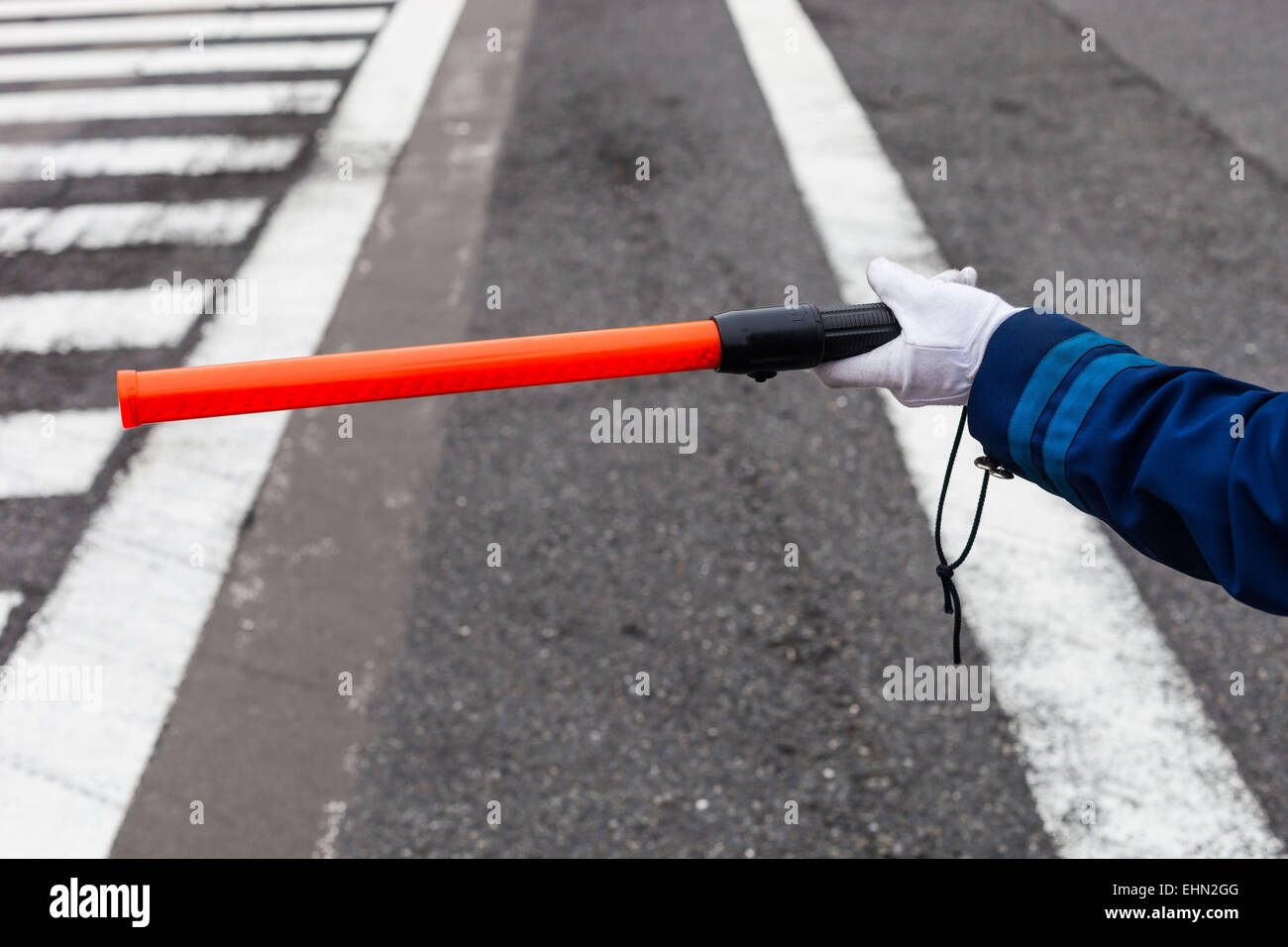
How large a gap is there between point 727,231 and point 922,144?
5.54ft

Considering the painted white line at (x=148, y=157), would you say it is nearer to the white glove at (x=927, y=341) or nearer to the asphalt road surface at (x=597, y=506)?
the asphalt road surface at (x=597, y=506)

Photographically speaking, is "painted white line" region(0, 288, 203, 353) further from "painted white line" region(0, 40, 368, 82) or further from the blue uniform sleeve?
the blue uniform sleeve

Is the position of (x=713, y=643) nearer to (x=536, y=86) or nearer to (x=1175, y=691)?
(x=1175, y=691)

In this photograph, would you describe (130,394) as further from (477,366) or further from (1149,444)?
(1149,444)

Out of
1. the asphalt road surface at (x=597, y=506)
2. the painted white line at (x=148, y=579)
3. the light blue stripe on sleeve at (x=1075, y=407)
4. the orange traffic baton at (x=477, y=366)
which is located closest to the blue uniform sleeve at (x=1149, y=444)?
the light blue stripe on sleeve at (x=1075, y=407)

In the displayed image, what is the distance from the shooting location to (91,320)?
5.66 m

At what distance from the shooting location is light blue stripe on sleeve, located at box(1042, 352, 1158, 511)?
1.96 meters

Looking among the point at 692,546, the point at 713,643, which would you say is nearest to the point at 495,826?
the point at 713,643

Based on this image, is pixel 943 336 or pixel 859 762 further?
pixel 859 762

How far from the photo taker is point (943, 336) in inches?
86.0

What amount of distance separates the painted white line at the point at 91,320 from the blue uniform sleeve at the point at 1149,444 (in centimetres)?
443

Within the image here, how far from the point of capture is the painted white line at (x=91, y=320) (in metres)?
5.45

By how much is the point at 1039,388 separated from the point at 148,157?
6.89 m

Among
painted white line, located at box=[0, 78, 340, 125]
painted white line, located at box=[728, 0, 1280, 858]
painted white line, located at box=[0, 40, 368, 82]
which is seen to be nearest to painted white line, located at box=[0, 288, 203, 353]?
painted white line, located at box=[0, 78, 340, 125]
